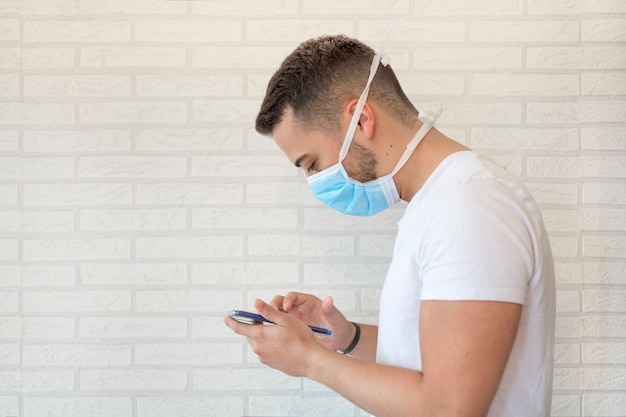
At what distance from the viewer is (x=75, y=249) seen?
77.1 inches

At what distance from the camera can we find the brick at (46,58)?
6.39ft

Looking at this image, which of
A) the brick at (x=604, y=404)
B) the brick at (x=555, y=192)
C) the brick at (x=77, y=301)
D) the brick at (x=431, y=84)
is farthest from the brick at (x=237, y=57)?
the brick at (x=604, y=404)

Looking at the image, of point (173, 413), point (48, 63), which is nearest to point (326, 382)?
point (173, 413)

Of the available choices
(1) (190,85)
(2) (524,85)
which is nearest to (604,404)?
(2) (524,85)

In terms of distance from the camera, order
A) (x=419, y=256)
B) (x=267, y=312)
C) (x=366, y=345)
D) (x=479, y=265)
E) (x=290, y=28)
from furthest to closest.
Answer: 1. (x=290, y=28)
2. (x=366, y=345)
3. (x=267, y=312)
4. (x=419, y=256)
5. (x=479, y=265)

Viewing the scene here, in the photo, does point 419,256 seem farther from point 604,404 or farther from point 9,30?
point 9,30

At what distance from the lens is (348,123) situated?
1295 millimetres

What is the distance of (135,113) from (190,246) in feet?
1.32

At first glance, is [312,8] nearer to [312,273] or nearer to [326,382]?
[312,273]

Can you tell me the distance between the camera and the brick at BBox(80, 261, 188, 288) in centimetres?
195

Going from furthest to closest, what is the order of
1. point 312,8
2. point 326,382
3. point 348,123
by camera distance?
1. point 312,8
2. point 348,123
3. point 326,382

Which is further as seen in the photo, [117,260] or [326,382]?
[117,260]

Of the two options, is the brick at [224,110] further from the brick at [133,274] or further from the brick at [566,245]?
the brick at [566,245]

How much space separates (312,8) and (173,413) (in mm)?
1201
